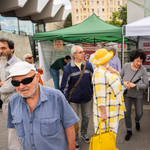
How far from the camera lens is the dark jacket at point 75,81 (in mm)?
3020

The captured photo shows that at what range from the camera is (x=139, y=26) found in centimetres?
420

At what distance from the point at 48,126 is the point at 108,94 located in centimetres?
119

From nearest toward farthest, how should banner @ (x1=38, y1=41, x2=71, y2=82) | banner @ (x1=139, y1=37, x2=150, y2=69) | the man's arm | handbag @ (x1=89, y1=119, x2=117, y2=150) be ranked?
the man's arm → handbag @ (x1=89, y1=119, x2=117, y2=150) → banner @ (x1=139, y1=37, x2=150, y2=69) → banner @ (x1=38, y1=41, x2=71, y2=82)

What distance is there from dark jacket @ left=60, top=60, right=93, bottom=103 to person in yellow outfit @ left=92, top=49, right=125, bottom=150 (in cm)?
56

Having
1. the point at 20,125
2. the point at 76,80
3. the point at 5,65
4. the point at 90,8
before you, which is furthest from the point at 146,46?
the point at 90,8

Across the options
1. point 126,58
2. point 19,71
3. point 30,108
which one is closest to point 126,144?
point 30,108

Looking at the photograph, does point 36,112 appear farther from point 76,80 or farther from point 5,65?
point 76,80

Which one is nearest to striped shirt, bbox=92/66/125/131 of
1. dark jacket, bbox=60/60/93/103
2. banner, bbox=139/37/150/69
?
dark jacket, bbox=60/60/93/103

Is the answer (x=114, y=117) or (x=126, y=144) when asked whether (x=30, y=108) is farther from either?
(x=126, y=144)

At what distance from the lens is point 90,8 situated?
3290 inches

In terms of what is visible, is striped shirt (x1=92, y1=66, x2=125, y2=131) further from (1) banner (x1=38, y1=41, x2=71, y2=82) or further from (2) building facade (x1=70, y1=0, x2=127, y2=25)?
(2) building facade (x1=70, y1=0, x2=127, y2=25)

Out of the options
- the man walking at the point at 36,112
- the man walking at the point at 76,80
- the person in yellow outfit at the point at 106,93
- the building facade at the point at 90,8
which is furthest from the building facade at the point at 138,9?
the building facade at the point at 90,8

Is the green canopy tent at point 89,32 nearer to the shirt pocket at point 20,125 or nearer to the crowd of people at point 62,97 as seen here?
the crowd of people at point 62,97

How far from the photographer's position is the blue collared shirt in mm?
1458
